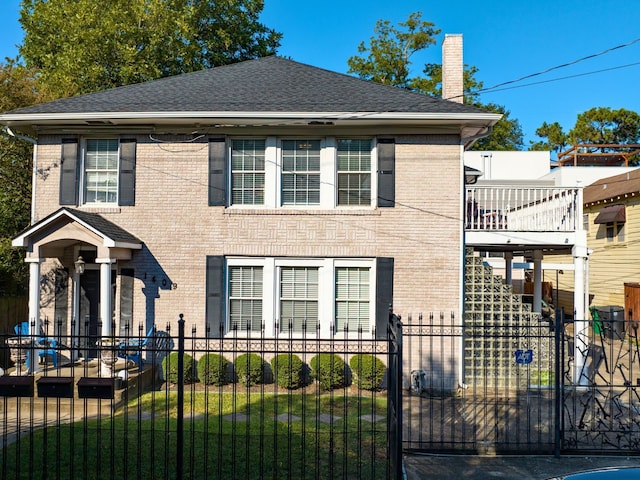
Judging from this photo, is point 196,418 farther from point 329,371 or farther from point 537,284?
point 537,284

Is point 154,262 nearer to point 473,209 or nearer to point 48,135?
point 48,135

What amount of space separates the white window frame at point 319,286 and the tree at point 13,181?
26.9 feet

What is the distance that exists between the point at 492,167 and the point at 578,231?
14111 mm

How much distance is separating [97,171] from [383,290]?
6.58 metres

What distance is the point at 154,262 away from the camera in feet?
35.8

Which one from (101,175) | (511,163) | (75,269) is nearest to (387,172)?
(101,175)

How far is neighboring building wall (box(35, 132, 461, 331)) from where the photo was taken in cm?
1070

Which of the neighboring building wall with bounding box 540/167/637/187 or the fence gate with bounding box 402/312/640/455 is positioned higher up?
the neighboring building wall with bounding box 540/167/637/187

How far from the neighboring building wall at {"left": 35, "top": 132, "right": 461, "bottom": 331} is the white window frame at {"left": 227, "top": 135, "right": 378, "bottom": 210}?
0.61 ft

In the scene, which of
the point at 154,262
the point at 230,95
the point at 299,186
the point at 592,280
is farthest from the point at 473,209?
the point at 592,280

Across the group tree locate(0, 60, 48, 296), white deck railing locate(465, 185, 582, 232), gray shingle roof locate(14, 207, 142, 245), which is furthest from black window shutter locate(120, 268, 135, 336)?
white deck railing locate(465, 185, 582, 232)

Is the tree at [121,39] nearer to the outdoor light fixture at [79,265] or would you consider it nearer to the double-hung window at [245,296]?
the outdoor light fixture at [79,265]

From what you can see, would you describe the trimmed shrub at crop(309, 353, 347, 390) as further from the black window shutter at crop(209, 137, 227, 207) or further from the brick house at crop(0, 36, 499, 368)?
the black window shutter at crop(209, 137, 227, 207)

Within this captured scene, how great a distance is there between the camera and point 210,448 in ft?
23.4
